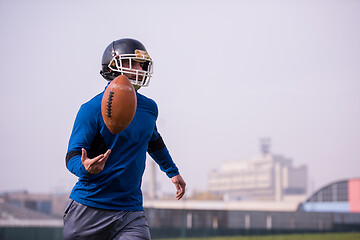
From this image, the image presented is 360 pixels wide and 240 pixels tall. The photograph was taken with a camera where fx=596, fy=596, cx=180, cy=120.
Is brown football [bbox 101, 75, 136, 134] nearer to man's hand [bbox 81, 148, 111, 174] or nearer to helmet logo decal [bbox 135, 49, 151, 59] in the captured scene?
man's hand [bbox 81, 148, 111, 174]

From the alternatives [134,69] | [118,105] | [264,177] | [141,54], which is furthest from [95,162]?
[264,177]

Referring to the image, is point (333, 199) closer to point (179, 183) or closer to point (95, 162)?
point (179, 183)

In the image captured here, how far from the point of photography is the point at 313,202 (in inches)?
3132

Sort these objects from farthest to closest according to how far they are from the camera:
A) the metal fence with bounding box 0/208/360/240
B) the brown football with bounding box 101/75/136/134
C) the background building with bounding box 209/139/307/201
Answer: the background building with bounding box 209/139/307/201
the metal fence with bounding box 0/208/360/240
the brown football with bounding box 101/75/136/134

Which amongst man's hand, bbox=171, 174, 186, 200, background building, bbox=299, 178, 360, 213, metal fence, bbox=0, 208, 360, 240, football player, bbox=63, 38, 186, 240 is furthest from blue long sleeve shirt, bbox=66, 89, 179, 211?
background building, bbox=299, 178, 360, 213

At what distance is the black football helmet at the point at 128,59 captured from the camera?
4.37m

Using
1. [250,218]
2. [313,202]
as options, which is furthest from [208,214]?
[313,202]

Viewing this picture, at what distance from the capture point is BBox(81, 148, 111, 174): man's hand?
12.3 ft

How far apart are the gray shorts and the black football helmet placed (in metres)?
0.95

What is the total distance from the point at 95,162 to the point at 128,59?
1.00 metres

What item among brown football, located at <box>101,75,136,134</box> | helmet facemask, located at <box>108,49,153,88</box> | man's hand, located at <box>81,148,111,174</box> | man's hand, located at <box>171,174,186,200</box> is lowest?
man's hand, located at <box>171,174,186,200</box>

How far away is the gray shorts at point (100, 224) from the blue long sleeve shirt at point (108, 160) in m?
0.05

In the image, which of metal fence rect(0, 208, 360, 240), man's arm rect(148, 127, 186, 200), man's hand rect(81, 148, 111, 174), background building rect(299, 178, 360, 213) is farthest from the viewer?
background building rect(299, 178, 360, 213)

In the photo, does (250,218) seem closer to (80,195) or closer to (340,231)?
(340,231)
